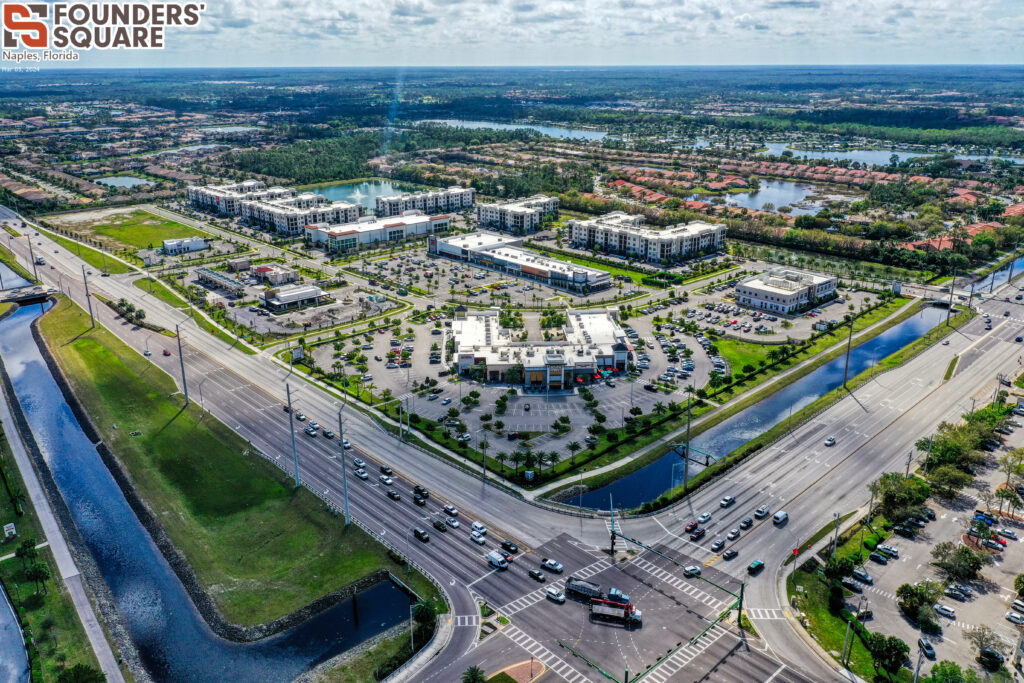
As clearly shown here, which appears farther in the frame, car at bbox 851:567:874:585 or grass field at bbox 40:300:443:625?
grass field at bbox 40:300:443:625

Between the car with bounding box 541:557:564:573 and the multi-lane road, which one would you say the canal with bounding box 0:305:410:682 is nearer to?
the multi-lane road

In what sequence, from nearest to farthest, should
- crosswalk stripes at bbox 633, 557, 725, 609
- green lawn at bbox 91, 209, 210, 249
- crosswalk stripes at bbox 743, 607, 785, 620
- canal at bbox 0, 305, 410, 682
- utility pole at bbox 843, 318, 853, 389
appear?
1. canal at bbox 0, 305, 410, 682
2. crosswalk stripes at bbox 743, 607, 785, 620
3. crosswalk stripes at bbox 633, 557, 725, 609
4. utility pole at bbox 843, 318, 853, 389
5. green lawn at bbox 91, 209, 210, 249

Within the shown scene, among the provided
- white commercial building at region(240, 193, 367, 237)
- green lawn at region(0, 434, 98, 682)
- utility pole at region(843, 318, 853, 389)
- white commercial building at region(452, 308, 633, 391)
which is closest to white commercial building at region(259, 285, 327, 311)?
white commercial building at region(452, 308, 633, 391)

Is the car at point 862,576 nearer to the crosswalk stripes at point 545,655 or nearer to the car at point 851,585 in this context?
the car at point 851,585

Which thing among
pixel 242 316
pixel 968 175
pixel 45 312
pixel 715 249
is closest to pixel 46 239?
pixel 45 312

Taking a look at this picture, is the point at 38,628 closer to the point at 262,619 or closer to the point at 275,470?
the point at 262,619

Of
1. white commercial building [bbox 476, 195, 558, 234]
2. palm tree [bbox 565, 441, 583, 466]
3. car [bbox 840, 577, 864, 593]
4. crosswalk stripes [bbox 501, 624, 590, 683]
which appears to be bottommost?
crosswalk stripes [bbox 501, 624, 590, 683]
